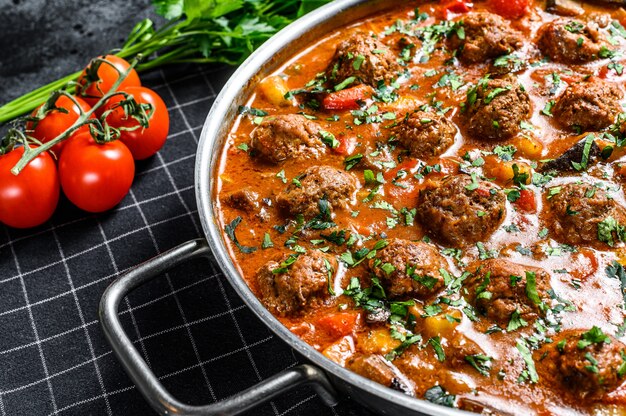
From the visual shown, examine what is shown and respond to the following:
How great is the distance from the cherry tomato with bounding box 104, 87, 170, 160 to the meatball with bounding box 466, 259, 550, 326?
2.82 m

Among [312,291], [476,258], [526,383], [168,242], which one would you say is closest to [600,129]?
[476,258]

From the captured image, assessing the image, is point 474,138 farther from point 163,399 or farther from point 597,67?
point 163,399

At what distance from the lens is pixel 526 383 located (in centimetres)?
354

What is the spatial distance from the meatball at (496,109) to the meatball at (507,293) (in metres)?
1.13

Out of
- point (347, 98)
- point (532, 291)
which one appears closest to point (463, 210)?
point (532, 291)

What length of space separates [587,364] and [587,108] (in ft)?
6.28

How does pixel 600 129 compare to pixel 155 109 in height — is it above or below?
above

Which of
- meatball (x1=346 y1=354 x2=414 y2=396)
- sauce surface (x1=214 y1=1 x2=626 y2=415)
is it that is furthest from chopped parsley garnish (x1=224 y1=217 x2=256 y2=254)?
meatball (x1=346 y1=354 x2=414 y2=396)

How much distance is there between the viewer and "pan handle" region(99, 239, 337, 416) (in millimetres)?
3184

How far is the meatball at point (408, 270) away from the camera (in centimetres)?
381

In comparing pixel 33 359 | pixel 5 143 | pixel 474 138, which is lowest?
pixel 33 359

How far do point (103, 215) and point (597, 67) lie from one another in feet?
12.6

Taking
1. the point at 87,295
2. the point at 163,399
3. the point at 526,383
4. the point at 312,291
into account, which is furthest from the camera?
the point at 87,295

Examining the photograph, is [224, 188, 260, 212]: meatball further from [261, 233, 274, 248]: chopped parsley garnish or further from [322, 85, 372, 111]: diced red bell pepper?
[322, 85, 372, 111]: diced red bell pepper
